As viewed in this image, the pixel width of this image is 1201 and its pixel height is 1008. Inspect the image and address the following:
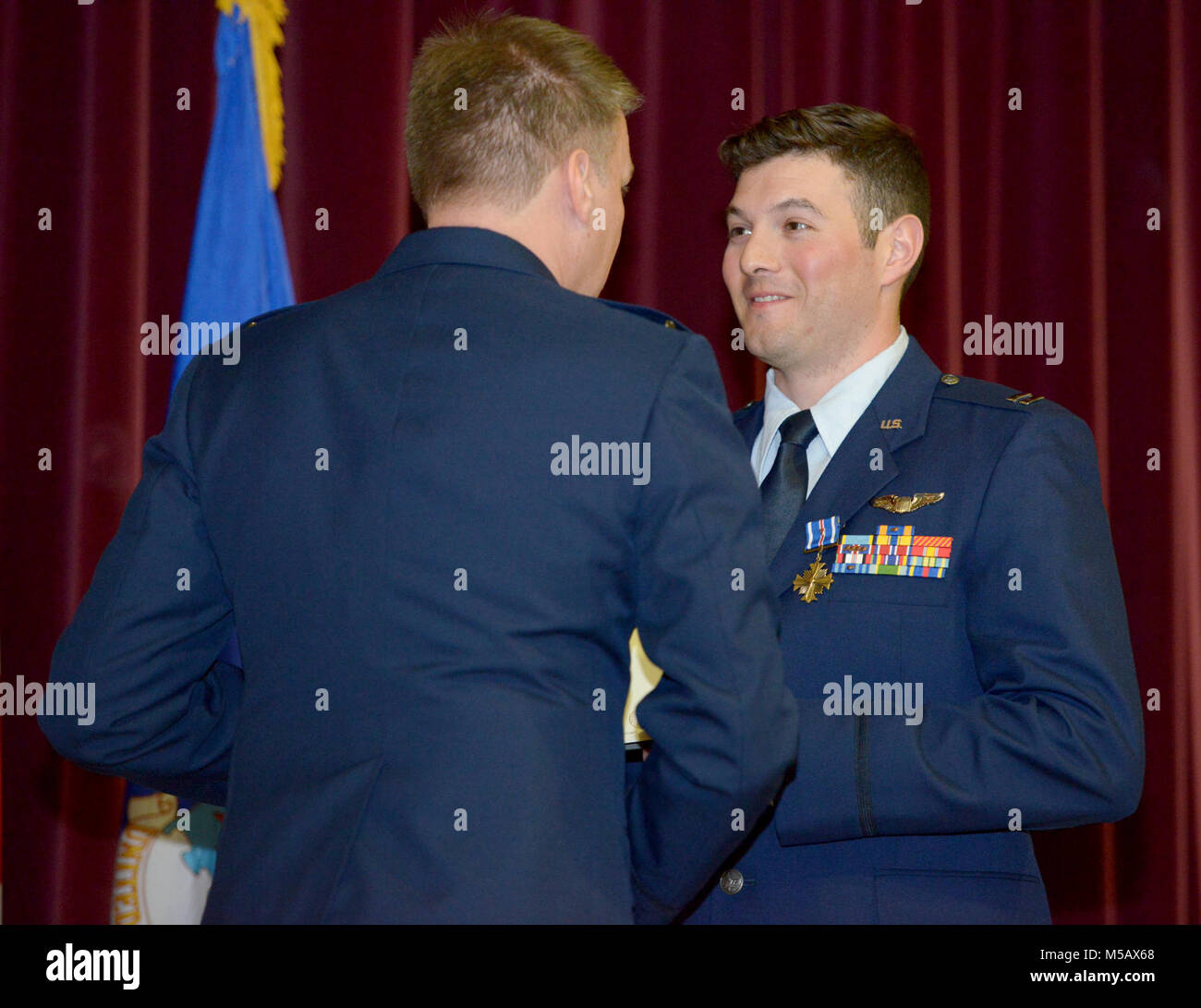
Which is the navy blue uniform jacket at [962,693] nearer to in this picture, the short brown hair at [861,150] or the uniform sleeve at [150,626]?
the short brown hair at [861,150]

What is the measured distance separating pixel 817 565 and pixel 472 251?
683 millimetres

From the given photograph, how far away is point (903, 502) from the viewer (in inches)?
64.1

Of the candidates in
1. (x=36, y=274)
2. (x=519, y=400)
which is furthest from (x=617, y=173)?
(x=36, y=274)

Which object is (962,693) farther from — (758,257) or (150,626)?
(150,626)

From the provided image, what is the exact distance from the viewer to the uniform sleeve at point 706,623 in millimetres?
1118

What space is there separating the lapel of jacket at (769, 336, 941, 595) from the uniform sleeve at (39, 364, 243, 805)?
0.75 meters

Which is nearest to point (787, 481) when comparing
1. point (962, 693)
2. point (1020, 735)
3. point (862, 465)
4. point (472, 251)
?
point (862, 465)

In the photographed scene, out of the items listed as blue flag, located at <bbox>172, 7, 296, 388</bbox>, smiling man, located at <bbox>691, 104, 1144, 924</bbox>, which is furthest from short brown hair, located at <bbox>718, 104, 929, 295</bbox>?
blue flag, located at <bbox>172, 7, 296, 388</bbox>

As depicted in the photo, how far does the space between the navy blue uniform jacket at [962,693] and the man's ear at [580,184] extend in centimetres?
59

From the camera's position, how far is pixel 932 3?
2797mm

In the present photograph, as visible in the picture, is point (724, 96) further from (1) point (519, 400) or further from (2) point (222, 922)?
(2) point (222, 922)

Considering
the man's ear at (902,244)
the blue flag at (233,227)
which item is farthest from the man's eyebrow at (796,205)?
the blue flag at (233,227)

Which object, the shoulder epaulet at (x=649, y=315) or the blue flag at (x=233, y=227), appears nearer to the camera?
the shoulder epaulet at (x=649, y=315)

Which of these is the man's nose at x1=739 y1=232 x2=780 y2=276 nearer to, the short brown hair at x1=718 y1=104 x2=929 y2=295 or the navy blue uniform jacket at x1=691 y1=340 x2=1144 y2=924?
the short brown hair at x1=718 y1=104 x2=929 y2=295
